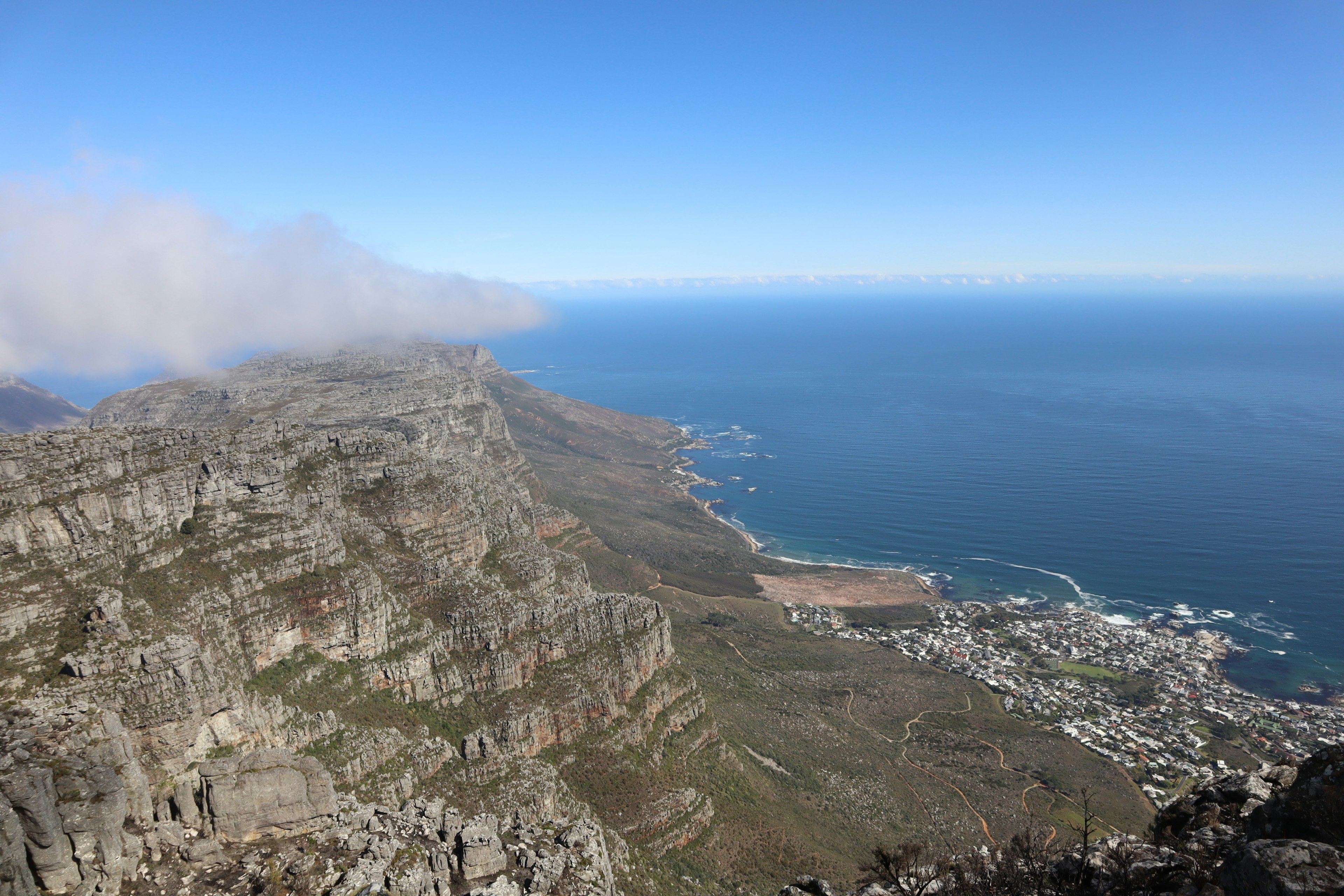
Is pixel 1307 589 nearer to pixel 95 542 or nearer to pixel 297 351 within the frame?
pixel 95 542

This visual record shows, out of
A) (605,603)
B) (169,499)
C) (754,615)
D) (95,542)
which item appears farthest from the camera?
(754,615)

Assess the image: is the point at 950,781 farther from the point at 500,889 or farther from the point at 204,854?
the point at 204,854

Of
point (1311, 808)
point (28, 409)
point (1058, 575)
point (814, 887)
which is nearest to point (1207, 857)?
point (1311, 808)

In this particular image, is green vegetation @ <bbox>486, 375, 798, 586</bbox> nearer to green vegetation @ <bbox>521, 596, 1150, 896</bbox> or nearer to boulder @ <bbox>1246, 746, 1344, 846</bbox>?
green vegetation @ <bbox>521, 596, 1150, 896</bbox>

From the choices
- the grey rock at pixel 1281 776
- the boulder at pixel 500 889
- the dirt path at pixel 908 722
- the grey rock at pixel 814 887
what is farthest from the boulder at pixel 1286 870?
the dirt path at pixel 908 722

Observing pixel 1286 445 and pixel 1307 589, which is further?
pixel 1286 445

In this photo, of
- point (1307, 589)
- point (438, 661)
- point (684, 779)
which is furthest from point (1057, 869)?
point (1307, 589)

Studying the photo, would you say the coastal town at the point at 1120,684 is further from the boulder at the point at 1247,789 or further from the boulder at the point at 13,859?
the boulder at the point at 13,859
